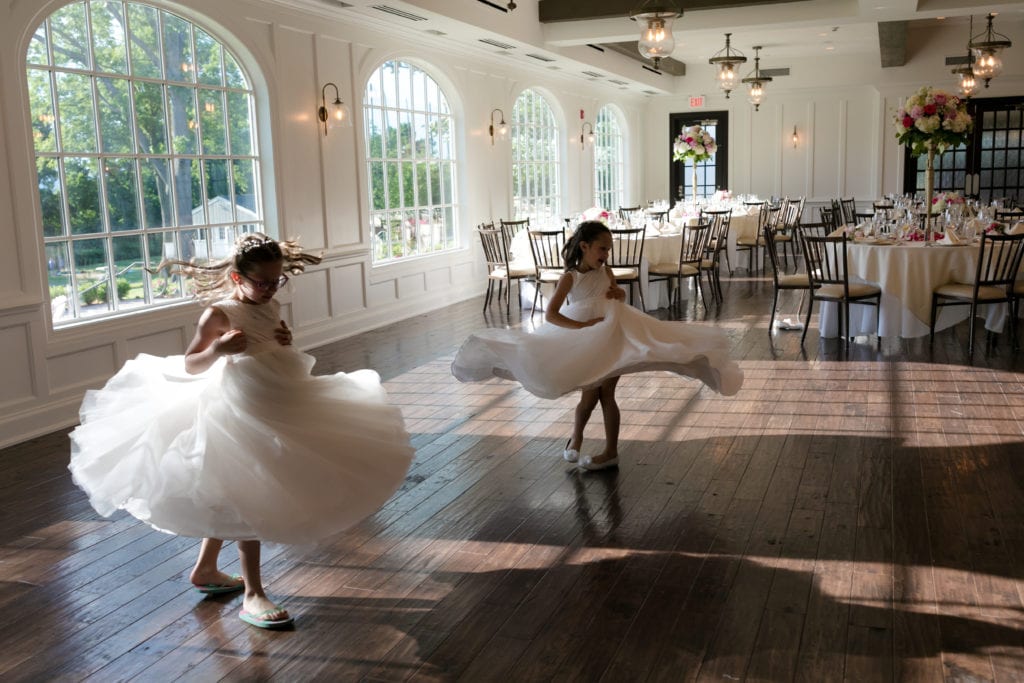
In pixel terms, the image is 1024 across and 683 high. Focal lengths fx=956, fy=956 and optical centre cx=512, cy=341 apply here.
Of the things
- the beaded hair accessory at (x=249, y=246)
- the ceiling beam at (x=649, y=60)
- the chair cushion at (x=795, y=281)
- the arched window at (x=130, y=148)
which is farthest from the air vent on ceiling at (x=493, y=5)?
the beaded hair accessory at (x=249, y=246)

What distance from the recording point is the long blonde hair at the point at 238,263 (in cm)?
316

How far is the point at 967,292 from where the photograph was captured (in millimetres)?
7793

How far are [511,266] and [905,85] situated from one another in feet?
34.1

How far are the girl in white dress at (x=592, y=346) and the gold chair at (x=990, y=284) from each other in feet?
12.9

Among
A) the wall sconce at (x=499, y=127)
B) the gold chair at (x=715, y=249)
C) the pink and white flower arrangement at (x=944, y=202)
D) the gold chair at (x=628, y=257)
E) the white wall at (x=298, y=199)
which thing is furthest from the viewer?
the wall sconce at (x=499, y=127)

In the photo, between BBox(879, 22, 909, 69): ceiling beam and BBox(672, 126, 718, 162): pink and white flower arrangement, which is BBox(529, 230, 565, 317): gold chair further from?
Result: BBox(879, 22, 909, 69): ceiling beam

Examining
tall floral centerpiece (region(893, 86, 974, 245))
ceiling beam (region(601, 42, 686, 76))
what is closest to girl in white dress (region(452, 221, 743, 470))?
tall floral centerpiece (region(893, 86, 974, 245))

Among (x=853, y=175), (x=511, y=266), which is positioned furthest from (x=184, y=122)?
(x=853, y=175)

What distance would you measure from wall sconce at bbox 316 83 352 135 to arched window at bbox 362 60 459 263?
0.55 meters

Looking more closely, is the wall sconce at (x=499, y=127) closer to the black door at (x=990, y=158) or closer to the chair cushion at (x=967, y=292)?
the chair cushion at (x=967, y=292)

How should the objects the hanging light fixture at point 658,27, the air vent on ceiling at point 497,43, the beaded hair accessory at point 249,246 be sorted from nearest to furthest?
1. the beaded hair accessory at point 249,246
2. the hanging light fixture at point 658,27
3. the air vent on ceiling at point 497,43

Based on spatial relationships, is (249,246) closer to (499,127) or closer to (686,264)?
(686,264)

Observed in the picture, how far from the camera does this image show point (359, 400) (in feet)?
10.9

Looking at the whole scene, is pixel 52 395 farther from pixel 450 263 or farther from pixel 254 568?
pixel 450 263
